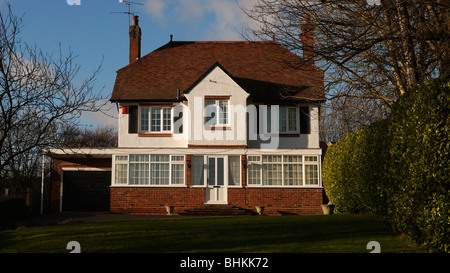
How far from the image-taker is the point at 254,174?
2464cm

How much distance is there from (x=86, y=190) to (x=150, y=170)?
4681 mm

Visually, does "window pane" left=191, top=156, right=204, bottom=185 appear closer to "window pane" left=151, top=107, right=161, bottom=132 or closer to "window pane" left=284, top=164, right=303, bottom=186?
"window pane" left=151, top=107, right=161, bottom=132

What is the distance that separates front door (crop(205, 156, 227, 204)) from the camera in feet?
79.6

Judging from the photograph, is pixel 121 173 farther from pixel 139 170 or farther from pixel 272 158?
pixel 272 158

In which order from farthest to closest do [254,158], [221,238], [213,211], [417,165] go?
[254,158] → [213,211] → [221,238] → [417,165]

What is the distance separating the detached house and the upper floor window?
52mm

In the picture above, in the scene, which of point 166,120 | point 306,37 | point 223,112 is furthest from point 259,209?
point 306,37

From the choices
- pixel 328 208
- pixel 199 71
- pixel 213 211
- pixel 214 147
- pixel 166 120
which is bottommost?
pixel 213 211

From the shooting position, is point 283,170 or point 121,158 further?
point 283,170

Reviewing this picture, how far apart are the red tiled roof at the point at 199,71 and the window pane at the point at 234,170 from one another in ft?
11.3

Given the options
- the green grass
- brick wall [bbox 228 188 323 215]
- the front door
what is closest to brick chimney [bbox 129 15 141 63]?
the front door

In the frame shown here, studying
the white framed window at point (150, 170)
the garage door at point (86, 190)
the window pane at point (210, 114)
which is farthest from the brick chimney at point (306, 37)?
the garage door at point (86, 190)
